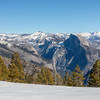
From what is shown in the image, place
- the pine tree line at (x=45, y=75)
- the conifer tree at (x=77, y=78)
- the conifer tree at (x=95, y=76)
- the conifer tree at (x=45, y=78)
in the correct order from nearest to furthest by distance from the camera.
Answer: the conifer tree at (x=95, y=76), the pine tree line at (x=45, y=75), the conifer tree at (x=77, y=78), the conifer tree at (x=45, y=78)

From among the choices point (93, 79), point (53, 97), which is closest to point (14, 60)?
point (93, 79)

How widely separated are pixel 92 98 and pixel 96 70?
127ft

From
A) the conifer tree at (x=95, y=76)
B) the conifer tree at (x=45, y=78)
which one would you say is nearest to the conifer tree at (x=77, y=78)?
the conifer tree at (x=95, y=76)

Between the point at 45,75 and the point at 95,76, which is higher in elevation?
the point at 95,76

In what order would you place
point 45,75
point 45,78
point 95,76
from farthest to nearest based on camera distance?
1. point 45,75
2. point 45,78
3. point 95,76

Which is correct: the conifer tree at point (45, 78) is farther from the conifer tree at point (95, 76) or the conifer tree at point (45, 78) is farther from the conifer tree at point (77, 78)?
the conifer tree at point (95, 76)

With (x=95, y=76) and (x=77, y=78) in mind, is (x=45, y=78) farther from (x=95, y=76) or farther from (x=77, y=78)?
(x=95, y=76)

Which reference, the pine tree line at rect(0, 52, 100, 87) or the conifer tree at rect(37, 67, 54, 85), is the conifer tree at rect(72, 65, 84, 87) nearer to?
the pine tree line at rect(0, 52, 100, 87)

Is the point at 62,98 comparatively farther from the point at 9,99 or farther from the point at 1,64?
the point at 1,64

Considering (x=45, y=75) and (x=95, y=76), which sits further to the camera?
(x=45, y=75)

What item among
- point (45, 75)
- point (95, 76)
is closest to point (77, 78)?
point (95, 76)

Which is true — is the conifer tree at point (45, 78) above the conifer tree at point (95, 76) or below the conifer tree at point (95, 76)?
below

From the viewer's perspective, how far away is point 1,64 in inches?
2079

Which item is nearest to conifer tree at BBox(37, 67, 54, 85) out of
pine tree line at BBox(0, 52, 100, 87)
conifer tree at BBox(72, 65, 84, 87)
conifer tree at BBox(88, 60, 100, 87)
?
pine tree line at BBox(0, 52, 100, 87)
